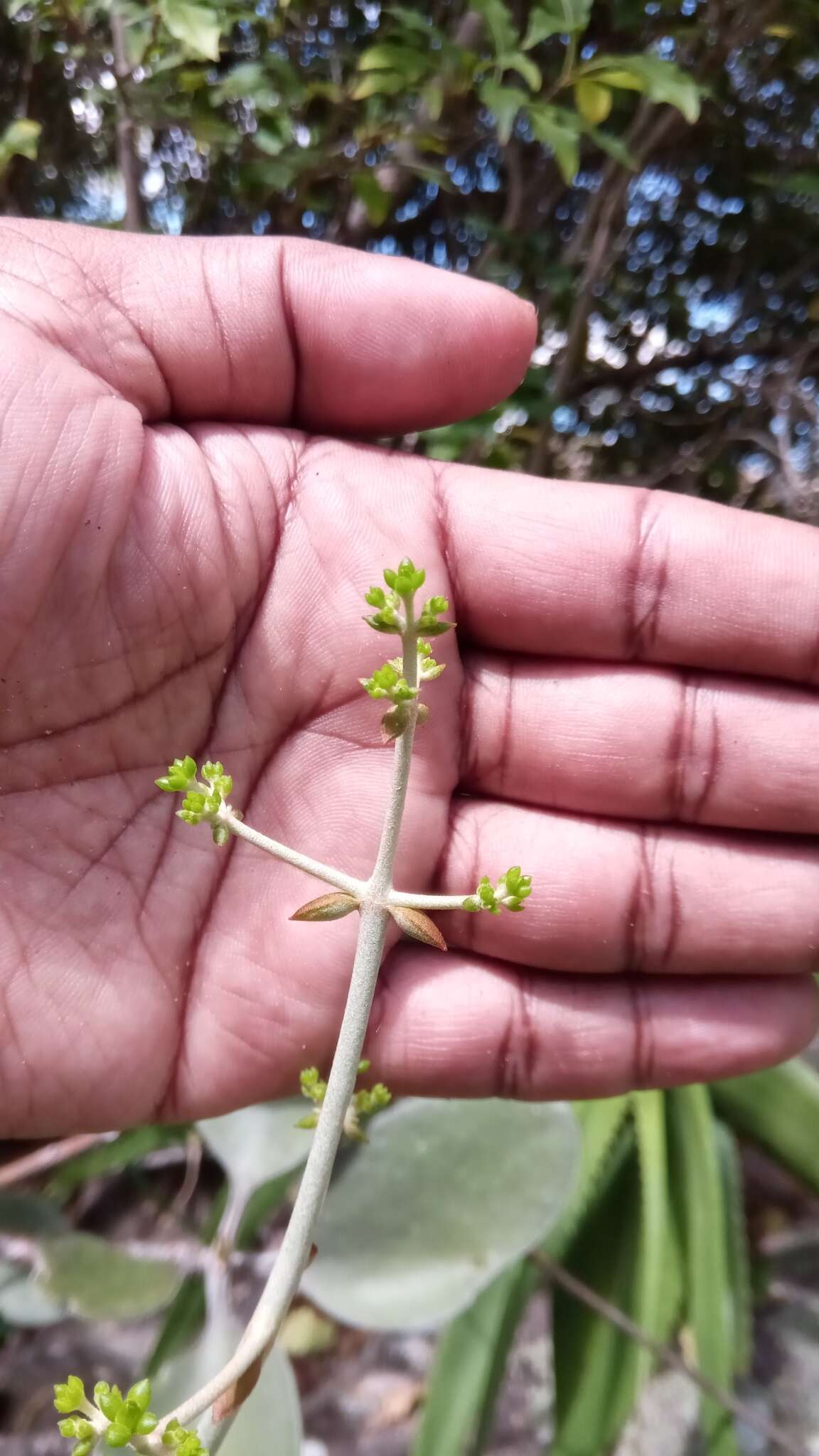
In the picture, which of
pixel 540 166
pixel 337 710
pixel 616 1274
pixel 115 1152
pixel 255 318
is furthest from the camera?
pixel 540 166

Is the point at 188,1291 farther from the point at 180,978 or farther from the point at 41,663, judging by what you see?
the point at 41,663

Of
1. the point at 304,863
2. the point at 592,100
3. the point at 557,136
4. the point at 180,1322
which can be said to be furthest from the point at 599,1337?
the point at 592,100

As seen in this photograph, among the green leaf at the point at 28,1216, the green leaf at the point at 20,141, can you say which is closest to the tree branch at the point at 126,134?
the green leaf at the point at 20,141

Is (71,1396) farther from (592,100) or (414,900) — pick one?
(592,100)

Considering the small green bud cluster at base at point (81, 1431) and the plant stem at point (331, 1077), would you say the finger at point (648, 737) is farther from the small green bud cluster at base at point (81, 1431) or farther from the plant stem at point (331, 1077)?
the small green bud cluster at base at point (81, 1431)

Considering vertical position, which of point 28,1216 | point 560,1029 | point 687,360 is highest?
point 687,360

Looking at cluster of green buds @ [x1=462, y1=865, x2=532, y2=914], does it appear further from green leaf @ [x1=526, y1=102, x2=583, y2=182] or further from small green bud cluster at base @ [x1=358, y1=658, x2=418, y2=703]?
green leaf @ [x1=526, y1=102, x2=583, y2=182]
